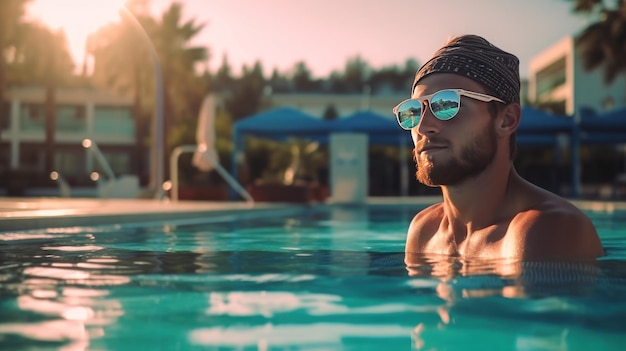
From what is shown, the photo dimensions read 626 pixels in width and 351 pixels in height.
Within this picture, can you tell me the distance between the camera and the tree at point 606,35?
3281 centimetres

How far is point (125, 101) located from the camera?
5419cm

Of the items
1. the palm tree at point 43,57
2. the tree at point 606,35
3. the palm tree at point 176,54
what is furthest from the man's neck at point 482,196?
the palm tree at point 43,57

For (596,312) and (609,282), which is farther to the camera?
(609,282)

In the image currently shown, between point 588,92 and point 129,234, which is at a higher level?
point 588,92

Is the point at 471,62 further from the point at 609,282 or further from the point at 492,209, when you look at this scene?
the point at 609,282

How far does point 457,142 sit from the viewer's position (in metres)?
3.50

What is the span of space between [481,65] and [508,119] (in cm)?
29

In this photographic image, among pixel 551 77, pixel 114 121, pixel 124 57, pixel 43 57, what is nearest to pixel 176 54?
pixel 124 57

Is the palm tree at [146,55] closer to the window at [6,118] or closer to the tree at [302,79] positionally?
the window at [6,118]

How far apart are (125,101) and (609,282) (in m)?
52.9

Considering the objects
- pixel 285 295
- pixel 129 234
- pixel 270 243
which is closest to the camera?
pixel 285 295

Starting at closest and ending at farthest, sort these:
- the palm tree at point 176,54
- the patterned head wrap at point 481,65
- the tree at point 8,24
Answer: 1. the patterned head wrap at point 481,65
2. the tree at point 8,24
3. the palm tree at point 176,54

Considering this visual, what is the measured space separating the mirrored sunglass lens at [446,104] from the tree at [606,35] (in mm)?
31989

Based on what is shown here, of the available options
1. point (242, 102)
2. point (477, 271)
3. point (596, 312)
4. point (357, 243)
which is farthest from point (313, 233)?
point (242, 102)
